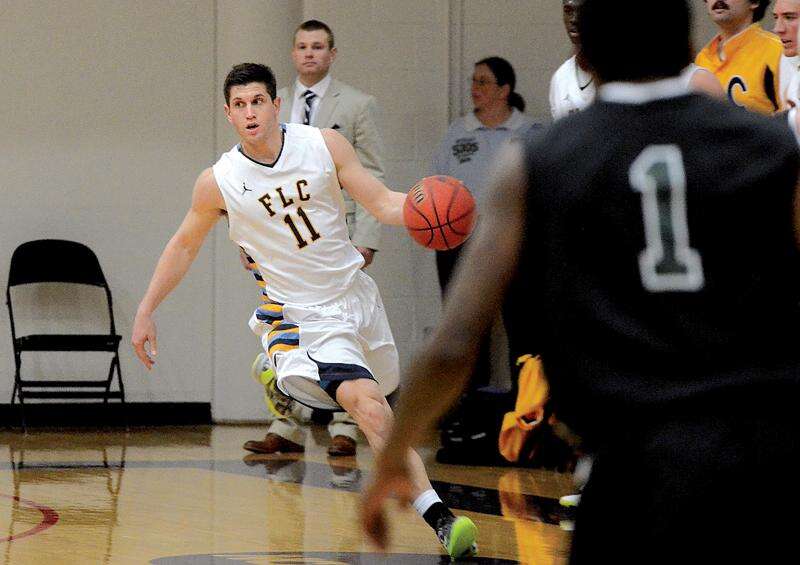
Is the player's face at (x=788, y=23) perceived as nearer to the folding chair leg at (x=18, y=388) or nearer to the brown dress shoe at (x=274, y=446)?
the brown dress shoe at (x=274, y=446)

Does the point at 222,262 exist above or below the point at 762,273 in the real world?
below

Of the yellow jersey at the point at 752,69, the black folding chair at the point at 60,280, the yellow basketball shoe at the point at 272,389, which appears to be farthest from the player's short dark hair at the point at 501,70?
the black folding chair at the point at 60,280

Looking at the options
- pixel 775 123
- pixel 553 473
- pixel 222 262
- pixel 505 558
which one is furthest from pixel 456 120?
pixel 775 123

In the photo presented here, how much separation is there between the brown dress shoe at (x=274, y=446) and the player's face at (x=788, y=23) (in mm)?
4025

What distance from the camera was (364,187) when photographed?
5.33 m

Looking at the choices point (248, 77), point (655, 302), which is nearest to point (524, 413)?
point (248, 77)

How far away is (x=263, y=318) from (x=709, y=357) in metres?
3.77

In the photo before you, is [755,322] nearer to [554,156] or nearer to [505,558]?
[554,156]

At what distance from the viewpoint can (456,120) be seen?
912 centimetres

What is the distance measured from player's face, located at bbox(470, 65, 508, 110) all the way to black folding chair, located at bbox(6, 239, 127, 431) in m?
2.99

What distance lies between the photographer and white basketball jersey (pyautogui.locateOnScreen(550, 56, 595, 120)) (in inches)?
223

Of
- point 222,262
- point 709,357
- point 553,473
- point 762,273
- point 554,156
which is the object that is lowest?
point 553,473

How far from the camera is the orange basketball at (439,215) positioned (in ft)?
15.5

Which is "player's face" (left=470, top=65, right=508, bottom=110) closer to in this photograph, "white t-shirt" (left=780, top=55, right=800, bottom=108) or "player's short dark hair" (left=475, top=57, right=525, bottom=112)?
"player's short dark hair" (left=475, top=57, right=525, bottom=112)
